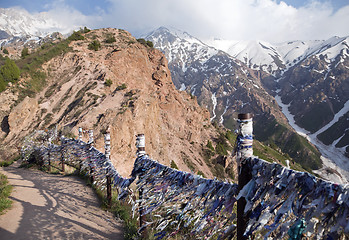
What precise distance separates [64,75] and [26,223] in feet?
90.8

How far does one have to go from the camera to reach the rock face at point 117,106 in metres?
16.9

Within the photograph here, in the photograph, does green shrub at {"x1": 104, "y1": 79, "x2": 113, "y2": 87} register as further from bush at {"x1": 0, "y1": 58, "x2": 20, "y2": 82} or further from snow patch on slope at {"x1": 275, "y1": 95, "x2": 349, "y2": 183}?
snow patch on slope at {"x1": 275, "y1": 95, "x2": 349, "y2": 183}

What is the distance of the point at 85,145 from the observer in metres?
8.78

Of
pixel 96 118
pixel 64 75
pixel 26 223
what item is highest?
pixel 64 75

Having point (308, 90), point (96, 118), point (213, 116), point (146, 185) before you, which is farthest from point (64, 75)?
point (308, 90)

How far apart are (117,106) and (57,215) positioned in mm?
14041

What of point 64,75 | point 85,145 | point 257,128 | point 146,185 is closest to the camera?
point 146,185

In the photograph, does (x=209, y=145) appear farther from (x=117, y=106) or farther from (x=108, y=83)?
(x=117, y=106)

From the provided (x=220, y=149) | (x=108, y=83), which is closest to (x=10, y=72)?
(x=108, y=83)

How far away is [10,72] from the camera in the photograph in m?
25.4

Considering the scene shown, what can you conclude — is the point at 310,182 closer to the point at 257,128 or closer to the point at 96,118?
the point at 96,118

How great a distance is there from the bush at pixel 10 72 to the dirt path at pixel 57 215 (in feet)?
76.4

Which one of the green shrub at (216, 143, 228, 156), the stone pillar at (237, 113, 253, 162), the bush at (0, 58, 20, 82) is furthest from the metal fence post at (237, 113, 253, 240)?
the green shrub at (216, 143, 228, 156)

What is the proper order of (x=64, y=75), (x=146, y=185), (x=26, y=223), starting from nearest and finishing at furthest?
1. (x=146, y=185)
2. (x=26, y=223)
3. (x=64, y=75)
